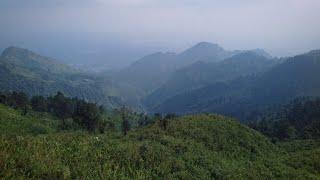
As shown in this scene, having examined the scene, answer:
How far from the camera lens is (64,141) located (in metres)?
49.7

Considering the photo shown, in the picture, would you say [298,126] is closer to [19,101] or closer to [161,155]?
[19,101]

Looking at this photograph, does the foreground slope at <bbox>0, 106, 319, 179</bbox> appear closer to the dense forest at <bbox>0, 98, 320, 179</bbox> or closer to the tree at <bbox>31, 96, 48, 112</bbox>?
the dense forest at <bbox>0, 98, 320, 179</bbox>

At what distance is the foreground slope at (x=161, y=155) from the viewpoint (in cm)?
3656

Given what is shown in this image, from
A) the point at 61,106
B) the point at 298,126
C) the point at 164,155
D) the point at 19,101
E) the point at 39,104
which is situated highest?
the point at 19,101

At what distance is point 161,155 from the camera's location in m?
49.3

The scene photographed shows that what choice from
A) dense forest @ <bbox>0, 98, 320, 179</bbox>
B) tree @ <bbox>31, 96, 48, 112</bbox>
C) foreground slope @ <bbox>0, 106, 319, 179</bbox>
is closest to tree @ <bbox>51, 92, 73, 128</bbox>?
tree @ <bbox>31, 96, 48, 112</bbox>

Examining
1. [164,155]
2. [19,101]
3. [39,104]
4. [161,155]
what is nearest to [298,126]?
[39,104]

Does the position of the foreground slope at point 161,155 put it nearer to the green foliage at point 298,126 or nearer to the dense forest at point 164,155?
the dense forest at point 164,155

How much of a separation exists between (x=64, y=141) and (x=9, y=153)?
13753 millimetres

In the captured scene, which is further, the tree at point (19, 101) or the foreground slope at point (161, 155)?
the tree at point (19, 101)

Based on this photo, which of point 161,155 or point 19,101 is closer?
point 161,155

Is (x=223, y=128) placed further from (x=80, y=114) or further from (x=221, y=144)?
(x=80, y=114)

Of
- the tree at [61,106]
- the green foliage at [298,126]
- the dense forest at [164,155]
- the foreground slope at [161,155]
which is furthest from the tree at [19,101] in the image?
the green foliage at [298,126]

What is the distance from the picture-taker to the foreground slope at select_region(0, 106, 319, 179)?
36.6 metres
